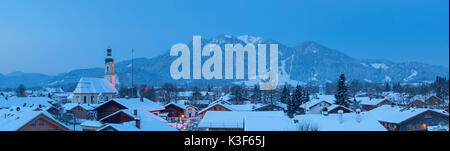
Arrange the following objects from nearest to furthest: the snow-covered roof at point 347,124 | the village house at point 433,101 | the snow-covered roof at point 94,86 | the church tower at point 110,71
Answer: the snow-covered roof at point 347,124
the village house at point 433,101
the snow-covered roof at point 94,86
the church tower at point 110,71

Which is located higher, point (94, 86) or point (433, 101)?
point (94, 86)

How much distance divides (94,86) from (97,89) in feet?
1.40

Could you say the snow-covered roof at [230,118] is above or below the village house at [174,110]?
above

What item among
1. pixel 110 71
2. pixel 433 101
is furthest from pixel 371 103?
pixel 110 71

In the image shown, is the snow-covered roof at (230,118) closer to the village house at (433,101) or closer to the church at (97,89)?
the village house at (433,101)

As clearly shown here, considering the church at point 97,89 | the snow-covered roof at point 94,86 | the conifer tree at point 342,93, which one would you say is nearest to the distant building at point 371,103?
the conifer tree at point 342,93

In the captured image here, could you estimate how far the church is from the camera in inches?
1089

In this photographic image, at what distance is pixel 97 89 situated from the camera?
28.8m

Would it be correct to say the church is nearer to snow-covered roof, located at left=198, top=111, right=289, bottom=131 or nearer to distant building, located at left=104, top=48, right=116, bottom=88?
distant building, located at left=104, top=48, right=116, bottom=88

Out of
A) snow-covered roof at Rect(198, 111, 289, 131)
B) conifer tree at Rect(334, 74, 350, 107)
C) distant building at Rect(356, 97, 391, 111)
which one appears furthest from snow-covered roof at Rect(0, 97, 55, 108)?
distant building at Rect(356, 97, 391, 111)

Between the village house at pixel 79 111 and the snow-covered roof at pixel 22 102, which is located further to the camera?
the village house at pixel 79 111

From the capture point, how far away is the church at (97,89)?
27.7 m

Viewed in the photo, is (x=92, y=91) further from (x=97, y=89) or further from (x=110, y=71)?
(x=110, y=71)
